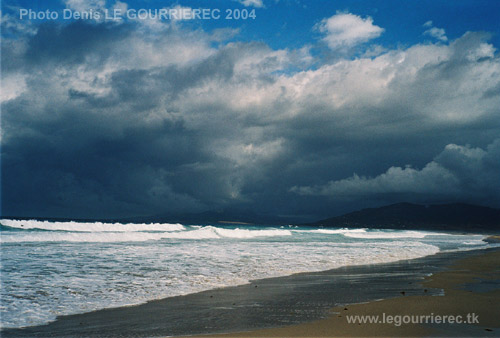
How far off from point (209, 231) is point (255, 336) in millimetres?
39352

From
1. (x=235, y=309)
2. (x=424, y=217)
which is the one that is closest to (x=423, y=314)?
(x=235, y=309)

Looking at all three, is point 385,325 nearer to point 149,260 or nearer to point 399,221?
point 149,260

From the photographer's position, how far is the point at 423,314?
271 inches

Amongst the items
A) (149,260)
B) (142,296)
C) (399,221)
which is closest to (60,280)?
(142,296)

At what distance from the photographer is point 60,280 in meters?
10.0

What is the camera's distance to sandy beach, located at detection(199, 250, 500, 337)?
227 inches

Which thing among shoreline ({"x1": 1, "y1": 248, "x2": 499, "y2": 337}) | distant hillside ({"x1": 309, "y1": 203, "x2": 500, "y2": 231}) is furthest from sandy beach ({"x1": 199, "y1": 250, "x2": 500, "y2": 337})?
distant hillside ({"x1": 309, "y1": 203, "x2": 500, "y2": 231})

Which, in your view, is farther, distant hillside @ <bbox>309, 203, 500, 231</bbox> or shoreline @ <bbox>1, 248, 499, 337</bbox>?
distant hillside @ <bbox>309, 203, 500, 231</bbox>

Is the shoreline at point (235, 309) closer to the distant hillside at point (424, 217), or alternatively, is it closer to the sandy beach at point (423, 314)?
the sandy beach at point (423, 314)

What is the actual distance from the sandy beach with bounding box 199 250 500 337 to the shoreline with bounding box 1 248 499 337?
1.09 ft

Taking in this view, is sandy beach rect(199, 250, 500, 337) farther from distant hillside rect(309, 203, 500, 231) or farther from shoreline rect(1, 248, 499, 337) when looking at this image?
distant hillside rect(309, 203, 500, 231)

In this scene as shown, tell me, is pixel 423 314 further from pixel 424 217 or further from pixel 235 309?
pixel 424 217

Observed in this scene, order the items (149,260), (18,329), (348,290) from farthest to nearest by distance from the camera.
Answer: (149,260) → (348,290) → (18,329)

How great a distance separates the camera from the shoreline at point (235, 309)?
6.05m
